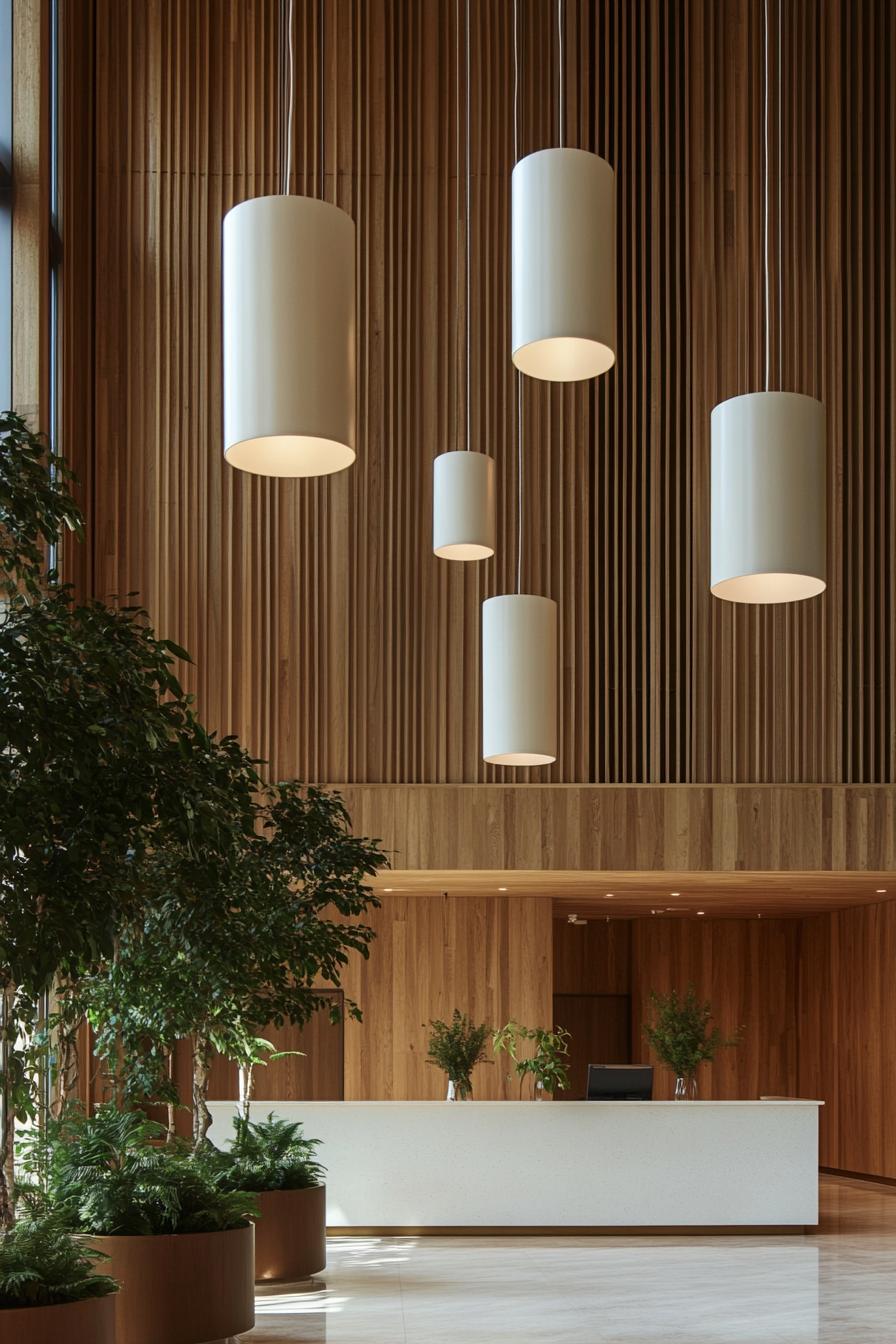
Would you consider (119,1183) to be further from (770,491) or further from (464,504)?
(770,491)

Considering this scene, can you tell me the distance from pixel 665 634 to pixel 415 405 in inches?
107

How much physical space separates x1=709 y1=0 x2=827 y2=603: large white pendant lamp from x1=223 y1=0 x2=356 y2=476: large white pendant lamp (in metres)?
1.25

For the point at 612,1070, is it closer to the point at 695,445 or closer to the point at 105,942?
the point at 695,445

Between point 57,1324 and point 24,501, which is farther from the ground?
point 24,501

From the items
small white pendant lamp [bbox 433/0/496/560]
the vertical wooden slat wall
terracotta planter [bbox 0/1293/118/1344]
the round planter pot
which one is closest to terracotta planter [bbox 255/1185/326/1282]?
the round planter pot

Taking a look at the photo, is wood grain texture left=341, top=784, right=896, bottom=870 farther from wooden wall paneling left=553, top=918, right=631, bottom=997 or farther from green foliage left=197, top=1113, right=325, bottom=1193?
wooden wall paneling left=553, top=918, right=631, bottom=997

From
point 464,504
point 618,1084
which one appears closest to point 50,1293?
point 464,504

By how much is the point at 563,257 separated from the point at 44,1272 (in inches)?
142

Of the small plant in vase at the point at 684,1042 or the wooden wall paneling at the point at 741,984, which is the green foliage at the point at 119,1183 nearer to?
the small plant in vase at the point at 684,1042

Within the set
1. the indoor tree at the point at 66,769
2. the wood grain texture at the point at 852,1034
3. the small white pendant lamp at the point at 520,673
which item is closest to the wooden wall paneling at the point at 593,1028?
the wood grain texture at the point at 852,1034

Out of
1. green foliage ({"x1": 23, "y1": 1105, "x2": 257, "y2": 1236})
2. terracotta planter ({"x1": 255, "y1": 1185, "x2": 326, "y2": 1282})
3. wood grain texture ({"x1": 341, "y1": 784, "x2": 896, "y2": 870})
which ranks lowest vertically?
terracotta planter ({"x1": 255, "y1": 1185, "x2": 326, "y2": 1282})

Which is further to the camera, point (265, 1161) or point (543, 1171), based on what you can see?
point (543, 1171)

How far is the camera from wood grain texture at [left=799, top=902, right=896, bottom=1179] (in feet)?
54.2

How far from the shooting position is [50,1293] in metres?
4.95
